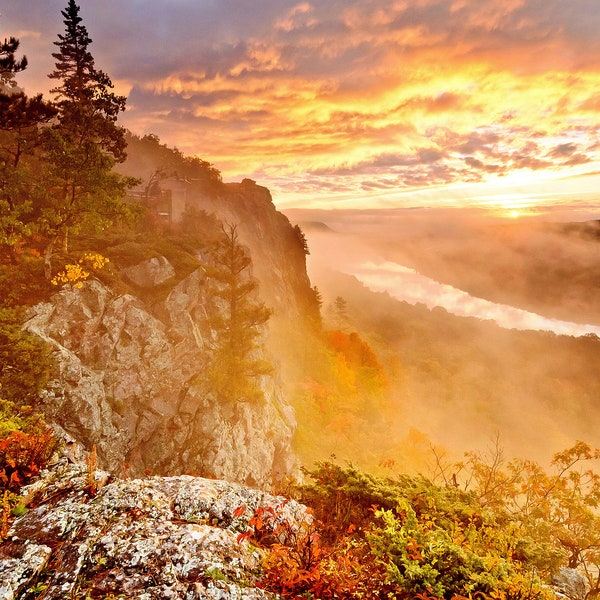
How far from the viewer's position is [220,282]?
94.3 feet

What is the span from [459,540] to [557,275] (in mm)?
242112

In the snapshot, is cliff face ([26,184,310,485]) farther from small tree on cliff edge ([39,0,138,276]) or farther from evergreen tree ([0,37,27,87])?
evergreen tree ([0,37,27,87])

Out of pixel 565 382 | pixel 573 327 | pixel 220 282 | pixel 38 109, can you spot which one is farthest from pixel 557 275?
pixel 38 109

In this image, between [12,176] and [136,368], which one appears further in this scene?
[136,368]

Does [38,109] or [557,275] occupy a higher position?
[38,109]

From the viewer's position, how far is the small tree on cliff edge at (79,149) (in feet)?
59.6

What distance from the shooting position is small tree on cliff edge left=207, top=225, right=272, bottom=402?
24.9m

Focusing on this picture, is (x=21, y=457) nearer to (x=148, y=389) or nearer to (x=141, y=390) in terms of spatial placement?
(x=141, y=390)

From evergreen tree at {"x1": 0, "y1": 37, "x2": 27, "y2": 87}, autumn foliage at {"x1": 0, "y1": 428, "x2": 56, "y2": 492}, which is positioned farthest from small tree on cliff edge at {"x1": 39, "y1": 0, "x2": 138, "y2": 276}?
autumn foliage at {"x1": 0, "y1": 428, "x2": 56, "y2": 492}

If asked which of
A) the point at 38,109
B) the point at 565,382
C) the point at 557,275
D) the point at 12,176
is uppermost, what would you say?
the point at 38,109

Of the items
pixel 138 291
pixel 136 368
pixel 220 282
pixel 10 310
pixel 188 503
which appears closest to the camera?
pixel 188 503

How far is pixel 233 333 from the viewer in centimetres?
2623

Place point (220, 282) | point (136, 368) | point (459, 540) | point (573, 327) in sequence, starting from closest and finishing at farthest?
1. point (459, 540)
2. point (136, 368)
3. point (220, 282)
4. point (573, 327)

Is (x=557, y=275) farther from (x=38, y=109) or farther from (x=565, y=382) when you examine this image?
(x=38, y=109)
